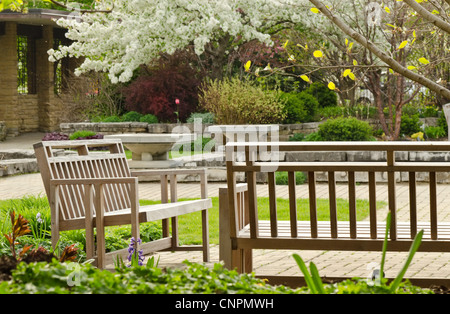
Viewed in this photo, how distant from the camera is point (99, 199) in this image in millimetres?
4922

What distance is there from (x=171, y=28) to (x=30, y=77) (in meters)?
7.31

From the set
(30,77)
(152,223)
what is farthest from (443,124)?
(30,77)

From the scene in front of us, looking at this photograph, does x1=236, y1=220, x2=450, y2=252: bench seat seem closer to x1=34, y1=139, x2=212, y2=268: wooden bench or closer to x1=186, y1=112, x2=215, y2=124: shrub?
x1=34, y1=139, x2=212, y2=268: wooden bench

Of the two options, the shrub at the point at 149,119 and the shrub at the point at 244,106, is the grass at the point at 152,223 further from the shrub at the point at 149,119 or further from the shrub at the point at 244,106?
the shrub at the point at 149,119

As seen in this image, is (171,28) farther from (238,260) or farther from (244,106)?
(238,260)

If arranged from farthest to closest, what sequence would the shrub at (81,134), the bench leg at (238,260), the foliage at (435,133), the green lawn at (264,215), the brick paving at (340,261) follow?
1. the shrub at (81,134)
2. the foliage at (435,133)
3. the green lawn at (264,215)
4. the brick paving at (340,261)
5. the bench leg at (238,260)

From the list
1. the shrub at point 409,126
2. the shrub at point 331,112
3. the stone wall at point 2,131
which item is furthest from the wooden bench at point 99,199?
the stone wall at point 2,131

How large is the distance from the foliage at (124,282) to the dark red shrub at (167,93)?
14.9m

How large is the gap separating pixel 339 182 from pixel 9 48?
13.3 m

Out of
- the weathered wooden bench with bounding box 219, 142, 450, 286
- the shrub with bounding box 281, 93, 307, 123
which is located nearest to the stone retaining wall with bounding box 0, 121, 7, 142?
the shrub with bounding box 281, 93, 307, 123

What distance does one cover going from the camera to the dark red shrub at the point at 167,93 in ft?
56.5
